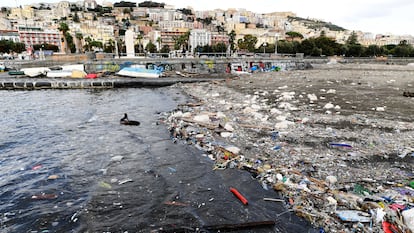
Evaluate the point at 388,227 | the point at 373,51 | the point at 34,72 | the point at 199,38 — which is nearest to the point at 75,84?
the point at 34,72

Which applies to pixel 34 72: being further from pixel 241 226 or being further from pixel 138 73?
pixel 241 226

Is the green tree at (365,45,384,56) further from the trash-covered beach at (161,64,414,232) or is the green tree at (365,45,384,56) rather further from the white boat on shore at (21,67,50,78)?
the white boat on shore at (21,67,50,78)

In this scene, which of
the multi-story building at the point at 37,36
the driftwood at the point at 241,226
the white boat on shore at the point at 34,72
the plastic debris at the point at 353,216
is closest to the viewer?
the plastic debris at the point at 353,216

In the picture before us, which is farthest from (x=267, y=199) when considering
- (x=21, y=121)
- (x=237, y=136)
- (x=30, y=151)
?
(x=21, y=121)

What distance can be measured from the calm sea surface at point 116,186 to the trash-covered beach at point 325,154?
1.69 ft

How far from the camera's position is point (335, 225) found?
15.0 ft

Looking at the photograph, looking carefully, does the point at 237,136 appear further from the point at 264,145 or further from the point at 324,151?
the point at 324,151

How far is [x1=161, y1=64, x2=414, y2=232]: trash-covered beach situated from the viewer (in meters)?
4.91

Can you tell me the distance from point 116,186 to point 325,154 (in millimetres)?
5976

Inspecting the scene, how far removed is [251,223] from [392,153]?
5.44 m

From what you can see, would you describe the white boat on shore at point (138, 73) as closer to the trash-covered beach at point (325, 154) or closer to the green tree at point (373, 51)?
the trash-covered beach at point (325, 154)

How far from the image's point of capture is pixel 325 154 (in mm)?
7496

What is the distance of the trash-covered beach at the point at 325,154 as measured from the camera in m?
4.91

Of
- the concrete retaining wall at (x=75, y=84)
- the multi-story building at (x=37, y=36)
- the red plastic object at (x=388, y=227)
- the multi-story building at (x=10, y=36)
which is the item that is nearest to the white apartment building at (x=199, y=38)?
the multi-story building at (x=37, y=36)
